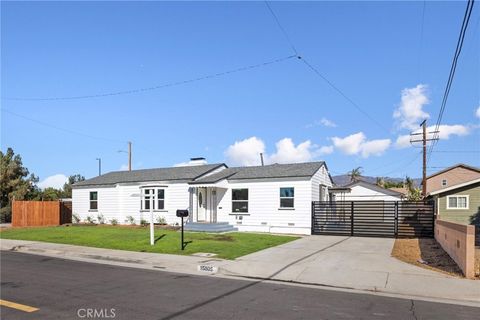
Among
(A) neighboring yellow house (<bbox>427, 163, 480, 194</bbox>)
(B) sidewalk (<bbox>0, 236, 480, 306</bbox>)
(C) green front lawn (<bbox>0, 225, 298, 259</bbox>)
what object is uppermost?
(A) neighboring yellow house (<bbox>427, 163, 480, 194</bbox>)

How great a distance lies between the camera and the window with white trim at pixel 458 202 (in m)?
32.5

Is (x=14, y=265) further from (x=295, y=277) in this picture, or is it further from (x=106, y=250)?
(x=295, y=277)

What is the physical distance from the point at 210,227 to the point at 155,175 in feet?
26.6

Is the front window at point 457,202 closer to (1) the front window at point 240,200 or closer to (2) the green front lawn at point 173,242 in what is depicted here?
(1) the front window at point 240,200

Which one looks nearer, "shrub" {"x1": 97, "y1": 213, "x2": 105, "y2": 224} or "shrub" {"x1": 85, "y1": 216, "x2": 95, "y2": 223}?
"shrub" {"x1": 97, "y1": 213, "x2": 105, "y2": 224}

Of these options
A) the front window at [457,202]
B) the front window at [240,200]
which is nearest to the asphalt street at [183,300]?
the front window at [240,200]

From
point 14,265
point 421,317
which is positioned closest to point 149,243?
point 14,265

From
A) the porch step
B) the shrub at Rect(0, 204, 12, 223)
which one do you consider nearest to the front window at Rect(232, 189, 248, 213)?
the porch step

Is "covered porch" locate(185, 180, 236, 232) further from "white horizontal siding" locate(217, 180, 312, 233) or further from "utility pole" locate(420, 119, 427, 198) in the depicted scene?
"utility pole" locate(420, 119, 427, 198)

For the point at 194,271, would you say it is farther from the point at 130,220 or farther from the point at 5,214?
the point at 5,214

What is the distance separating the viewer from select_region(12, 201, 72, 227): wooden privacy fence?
Result: 102ft

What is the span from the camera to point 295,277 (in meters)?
11.4

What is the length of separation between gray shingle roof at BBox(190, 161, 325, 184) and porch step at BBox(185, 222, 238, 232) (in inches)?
105

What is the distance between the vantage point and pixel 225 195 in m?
27.1
